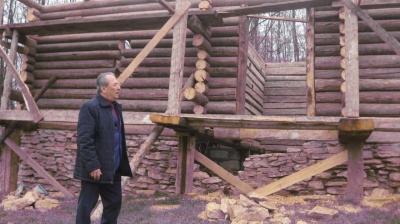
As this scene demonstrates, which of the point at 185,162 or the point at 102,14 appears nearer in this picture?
the point at 185,162

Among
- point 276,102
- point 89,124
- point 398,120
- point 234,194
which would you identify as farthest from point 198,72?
point 276,102

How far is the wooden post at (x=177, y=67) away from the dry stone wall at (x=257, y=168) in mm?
2375

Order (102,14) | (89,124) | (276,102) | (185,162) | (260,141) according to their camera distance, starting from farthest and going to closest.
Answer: (276,102) → (260,141) → (102,14) → (185,162) → (89,124)

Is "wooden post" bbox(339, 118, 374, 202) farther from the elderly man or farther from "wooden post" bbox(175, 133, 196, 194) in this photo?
the elderly man

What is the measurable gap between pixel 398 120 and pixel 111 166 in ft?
16.1

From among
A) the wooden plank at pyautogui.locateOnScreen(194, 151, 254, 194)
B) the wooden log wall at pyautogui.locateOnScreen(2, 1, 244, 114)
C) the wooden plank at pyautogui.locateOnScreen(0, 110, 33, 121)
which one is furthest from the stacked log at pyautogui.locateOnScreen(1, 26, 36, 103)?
the wooden plank at pyautogui.locateOnScreen(194, 151, 254, 194)

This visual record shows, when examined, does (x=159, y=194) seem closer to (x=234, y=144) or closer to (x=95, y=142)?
(x=234, y=144)

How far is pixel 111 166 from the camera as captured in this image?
4586mm

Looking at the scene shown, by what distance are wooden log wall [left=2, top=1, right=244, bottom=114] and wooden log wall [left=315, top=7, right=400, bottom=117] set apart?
2067 mm

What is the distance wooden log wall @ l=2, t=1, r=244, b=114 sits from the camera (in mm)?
10062

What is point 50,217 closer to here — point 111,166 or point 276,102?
point 111,166

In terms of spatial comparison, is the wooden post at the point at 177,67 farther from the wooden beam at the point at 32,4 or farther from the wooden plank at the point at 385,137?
the wooden beam at the point at 32,4

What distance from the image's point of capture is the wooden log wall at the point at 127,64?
1006 centimetres

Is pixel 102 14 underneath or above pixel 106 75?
above
